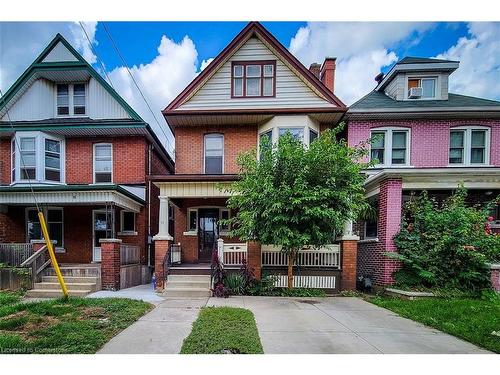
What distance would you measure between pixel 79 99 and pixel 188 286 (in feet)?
30.3

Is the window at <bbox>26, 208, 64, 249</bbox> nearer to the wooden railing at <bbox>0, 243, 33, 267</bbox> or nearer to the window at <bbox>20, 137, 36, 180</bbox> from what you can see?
the window at <bbox>20, 137, 36, 180</bbox>

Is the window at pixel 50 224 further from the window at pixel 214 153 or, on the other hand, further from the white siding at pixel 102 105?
the window at pixel 214 153

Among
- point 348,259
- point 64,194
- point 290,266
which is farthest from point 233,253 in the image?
point 64,194

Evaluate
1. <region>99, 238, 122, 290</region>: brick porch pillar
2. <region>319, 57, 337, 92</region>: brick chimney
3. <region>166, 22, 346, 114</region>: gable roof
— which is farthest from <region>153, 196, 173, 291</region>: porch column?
<region>319, 57, 337, 92</region>: brick chimney

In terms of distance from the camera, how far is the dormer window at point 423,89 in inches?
430

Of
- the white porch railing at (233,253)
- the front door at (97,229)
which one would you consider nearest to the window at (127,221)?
the front door at (97,229)

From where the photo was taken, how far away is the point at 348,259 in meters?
8.12

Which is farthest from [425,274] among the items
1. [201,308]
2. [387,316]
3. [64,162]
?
[64,162]

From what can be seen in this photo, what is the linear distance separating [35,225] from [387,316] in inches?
510

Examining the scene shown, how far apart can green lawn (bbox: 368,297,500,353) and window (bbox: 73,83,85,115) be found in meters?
13.0

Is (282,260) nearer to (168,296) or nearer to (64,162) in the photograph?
(168,296)

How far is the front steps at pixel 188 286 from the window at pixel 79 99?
27.0 feet

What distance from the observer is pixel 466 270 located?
710 centimetres

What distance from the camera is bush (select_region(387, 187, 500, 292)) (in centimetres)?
700
